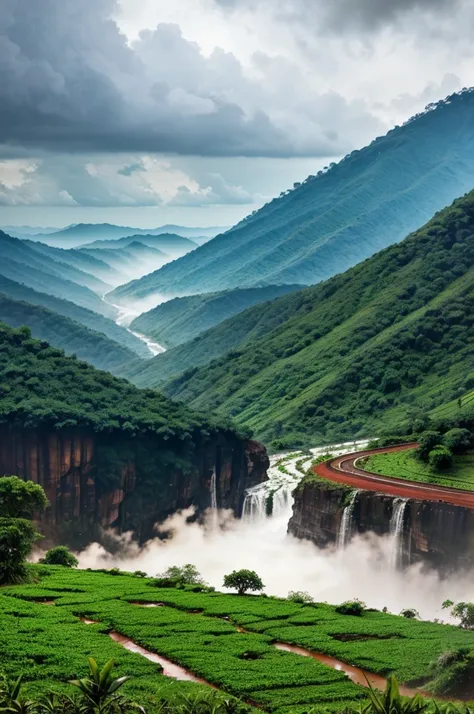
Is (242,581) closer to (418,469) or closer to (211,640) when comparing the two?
(211,640)

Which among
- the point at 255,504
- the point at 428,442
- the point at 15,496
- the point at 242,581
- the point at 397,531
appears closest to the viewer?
the point at 242,581

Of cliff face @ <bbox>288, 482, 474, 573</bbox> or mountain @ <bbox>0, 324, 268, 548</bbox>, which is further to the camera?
mountain @ <bbox>0, 324, 268, 548</bbox>

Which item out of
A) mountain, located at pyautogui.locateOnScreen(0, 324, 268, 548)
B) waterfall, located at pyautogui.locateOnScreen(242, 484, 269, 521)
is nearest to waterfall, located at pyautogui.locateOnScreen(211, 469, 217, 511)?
mountain, located at pyautogui.locateOnScreen(0, 324, 268, 548)

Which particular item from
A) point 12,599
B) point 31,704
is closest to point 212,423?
point 12,599

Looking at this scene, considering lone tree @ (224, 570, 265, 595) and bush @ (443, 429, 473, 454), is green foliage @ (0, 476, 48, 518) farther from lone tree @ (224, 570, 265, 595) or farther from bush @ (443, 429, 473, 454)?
bush @ (443, 429, 473, 454)

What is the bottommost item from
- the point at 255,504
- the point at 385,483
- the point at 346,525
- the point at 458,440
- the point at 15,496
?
the point at 255,504

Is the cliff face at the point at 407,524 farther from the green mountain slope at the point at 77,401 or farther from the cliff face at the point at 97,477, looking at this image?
the green mountain slope at the point at 77,401

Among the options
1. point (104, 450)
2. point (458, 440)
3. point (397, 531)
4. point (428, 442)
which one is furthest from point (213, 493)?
point (397, 531)
